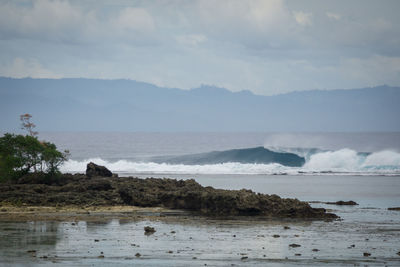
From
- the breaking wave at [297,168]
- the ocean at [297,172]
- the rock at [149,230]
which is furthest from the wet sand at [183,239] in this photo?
the breaking wave at [297,168]

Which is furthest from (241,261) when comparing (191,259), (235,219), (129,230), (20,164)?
(20,164)

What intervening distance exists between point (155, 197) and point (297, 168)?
128 ft

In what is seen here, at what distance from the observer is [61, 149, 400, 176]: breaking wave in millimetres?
57544

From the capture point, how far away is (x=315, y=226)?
1914 centimetres

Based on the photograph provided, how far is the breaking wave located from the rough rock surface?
1180 inches

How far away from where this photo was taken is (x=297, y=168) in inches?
2408

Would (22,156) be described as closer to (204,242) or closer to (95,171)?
(95,171)

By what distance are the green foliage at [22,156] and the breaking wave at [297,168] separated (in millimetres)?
28833

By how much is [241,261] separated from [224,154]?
63119mm

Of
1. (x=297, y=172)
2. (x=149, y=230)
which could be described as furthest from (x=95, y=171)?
(x=297, y=172)

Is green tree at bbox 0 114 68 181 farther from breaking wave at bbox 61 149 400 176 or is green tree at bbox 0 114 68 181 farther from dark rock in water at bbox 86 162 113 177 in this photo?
breaking wave at bbox 61 149 400 176

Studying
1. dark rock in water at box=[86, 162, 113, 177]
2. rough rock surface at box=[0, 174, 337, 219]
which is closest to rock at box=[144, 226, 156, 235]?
rough rock surface at box=[0, 174, 337, 219]

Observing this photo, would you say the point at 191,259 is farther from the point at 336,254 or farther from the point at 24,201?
the point at 24,201

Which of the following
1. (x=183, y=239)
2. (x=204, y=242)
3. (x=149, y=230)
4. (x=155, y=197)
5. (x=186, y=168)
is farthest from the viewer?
(x=186, y=168)
